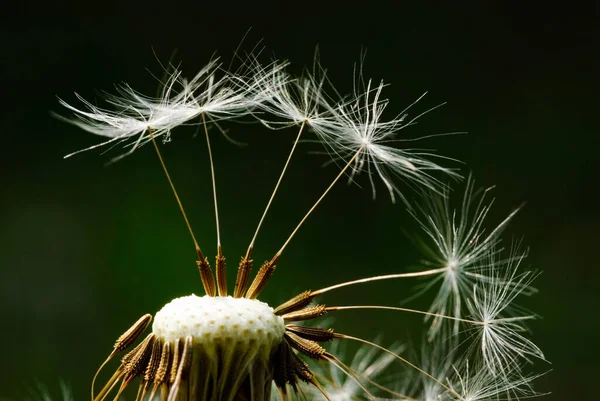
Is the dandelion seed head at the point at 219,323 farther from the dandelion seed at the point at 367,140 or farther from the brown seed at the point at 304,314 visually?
the dandelion seed at the point at 367,140

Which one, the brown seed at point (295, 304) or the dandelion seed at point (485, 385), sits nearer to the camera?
the brown seed at point (295, 304)

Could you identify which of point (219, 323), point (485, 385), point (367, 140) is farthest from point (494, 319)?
point (219, 323)

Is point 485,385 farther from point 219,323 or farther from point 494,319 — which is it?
point 219,323

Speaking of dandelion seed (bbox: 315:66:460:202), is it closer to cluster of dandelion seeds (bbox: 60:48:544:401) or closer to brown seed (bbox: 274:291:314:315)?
cluster of dandelion seeds (bbox: 60:48:544:401)

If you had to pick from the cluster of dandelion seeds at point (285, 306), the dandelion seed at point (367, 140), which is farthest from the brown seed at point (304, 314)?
the dandelion seed at point (367, 140)

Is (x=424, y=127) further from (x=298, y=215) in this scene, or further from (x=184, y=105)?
(x=184, y=105)

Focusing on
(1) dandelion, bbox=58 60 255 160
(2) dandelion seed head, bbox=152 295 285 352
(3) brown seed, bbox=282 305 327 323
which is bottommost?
(2) dandelion seed head, bbox=152 295 285 352

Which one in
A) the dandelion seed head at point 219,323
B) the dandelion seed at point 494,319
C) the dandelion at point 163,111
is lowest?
the dandelion seed head at point 219,323

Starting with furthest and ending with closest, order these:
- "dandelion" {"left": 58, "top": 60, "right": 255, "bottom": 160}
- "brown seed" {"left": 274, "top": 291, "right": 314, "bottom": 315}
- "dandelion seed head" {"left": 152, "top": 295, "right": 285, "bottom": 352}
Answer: "dandelion" {"left": 58, "top": 60, "right": 255, "bottom": 160} → "brown seed" {"left": 274, "top": 291, "right": 314, "bottom": 315} → "dandelion seed head" {"left": 152, "top": 295, "right": 285, "bottom": 352}

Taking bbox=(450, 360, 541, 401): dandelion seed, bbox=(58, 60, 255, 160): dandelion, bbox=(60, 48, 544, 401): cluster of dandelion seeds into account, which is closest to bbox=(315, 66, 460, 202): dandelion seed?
bbox=(60, 48, 544, 401): cluster of dandelion seeds

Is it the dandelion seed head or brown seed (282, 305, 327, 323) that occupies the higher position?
brown seed (282, 305, 327, 323)

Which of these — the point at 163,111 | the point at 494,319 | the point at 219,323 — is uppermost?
the point at 163,111
